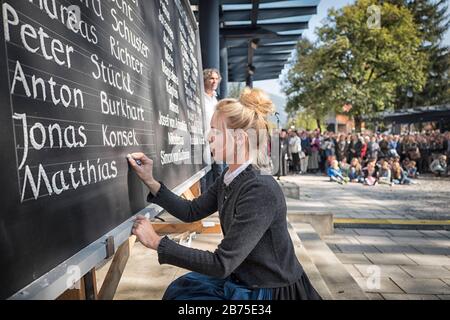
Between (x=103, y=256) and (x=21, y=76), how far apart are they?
648 millimetres

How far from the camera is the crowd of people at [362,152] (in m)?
14.1

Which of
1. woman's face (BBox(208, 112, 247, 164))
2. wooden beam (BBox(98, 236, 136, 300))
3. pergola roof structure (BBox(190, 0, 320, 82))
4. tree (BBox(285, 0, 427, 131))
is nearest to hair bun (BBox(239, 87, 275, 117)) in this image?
woman's face (BBox(208, 112, 247, 164))

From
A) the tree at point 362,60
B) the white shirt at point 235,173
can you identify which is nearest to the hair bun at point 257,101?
the white shirt at point 235,173

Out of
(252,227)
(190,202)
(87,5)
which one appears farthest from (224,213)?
(87,5)

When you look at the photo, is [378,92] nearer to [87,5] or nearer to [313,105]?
[313,105]

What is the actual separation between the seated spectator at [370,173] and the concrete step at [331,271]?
24.8 ft

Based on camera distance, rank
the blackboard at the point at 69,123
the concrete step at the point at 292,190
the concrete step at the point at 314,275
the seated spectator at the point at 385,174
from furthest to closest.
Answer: the seated spectator at the point at 385,174 < the concrete step at the point at 292,190 < the concrete step at the point at 314,275 < the blackboard at the point at 69,123

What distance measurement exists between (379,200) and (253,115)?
7949mm

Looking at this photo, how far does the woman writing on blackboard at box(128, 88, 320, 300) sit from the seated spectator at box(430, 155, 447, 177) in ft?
47.6

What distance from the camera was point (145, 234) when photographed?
5.11 ft

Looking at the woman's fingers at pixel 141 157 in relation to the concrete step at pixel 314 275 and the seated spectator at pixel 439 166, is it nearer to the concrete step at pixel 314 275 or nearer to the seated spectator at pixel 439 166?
the concrete step at pixel 314 275

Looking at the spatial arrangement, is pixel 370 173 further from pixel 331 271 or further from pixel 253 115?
pixel 253 115

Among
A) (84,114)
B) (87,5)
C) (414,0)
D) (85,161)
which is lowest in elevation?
(85,161)

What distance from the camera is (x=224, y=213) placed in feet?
5.71
